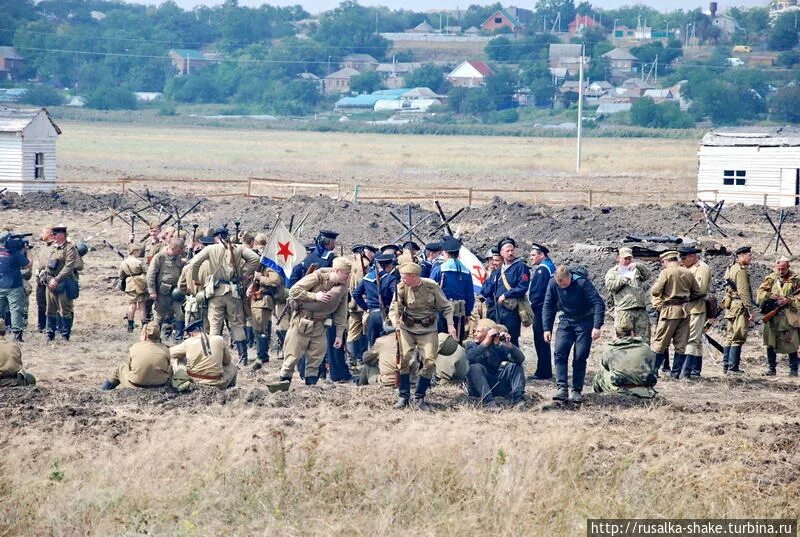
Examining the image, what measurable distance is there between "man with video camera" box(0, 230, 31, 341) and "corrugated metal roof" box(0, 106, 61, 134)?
26058 mm

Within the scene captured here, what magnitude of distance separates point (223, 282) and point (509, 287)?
11.9ft

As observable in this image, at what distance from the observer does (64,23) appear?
184 metres

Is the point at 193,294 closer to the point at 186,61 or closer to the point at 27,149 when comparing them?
the point at 27,149

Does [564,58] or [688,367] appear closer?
[688,367]

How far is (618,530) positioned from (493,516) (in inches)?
40.2

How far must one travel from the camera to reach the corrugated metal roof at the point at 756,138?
44.2m

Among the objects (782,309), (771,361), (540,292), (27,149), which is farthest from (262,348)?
(27,149)

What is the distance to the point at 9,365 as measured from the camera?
14648 millimetres

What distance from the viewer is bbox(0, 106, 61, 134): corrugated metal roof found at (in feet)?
144

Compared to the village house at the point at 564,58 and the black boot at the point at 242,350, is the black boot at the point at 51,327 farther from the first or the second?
the village house at the point at 564,58

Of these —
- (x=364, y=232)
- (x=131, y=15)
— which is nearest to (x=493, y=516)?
(x=364, y=232)

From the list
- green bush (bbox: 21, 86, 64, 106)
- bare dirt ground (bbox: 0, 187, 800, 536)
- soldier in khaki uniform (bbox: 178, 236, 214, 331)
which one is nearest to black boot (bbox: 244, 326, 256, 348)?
soldier in khaki uniform (bbox: 178, 236, 214, 331)

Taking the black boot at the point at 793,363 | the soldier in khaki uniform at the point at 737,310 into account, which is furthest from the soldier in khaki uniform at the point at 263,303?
the black boot at the point at 793,363

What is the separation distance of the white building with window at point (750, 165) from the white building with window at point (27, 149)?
21.7 m
